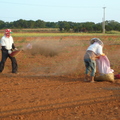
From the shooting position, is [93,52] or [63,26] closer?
[93,52]

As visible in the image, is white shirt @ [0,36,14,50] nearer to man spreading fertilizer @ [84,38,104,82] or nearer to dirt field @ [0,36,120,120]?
dirt field @ [0,36,120,120]

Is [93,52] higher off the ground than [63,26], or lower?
lower

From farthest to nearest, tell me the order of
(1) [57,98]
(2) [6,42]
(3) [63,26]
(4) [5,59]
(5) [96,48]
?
(3) [63,26], (4) [5,59], (2) [6,42], (5) [96,48], (1) [57,98]

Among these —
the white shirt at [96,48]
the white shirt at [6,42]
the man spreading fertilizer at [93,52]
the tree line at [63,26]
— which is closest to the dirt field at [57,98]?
the man spreading fertilizer at [93,52]

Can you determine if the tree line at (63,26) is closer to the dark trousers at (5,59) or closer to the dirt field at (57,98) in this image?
the dark trousers at (5,59)

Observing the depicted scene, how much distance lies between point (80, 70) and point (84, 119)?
554 centimetres

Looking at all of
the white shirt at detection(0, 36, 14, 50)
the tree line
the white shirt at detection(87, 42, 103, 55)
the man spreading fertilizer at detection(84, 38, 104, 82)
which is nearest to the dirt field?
the man spreading fertilizer at detection(84, 38, 104, 82)

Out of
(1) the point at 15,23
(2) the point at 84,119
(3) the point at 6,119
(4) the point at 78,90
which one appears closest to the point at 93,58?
(4) the point at 78,90

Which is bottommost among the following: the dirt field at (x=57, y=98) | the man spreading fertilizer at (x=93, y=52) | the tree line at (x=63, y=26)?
the dirt field at (x=57, y=98)

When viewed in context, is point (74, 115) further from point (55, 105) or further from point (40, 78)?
point (40, 78)

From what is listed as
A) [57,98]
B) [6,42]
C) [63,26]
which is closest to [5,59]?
[6,42]

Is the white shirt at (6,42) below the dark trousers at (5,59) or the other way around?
the other way around

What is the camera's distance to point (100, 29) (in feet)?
205

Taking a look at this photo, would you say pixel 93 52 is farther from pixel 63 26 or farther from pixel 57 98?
pixel 63 26
